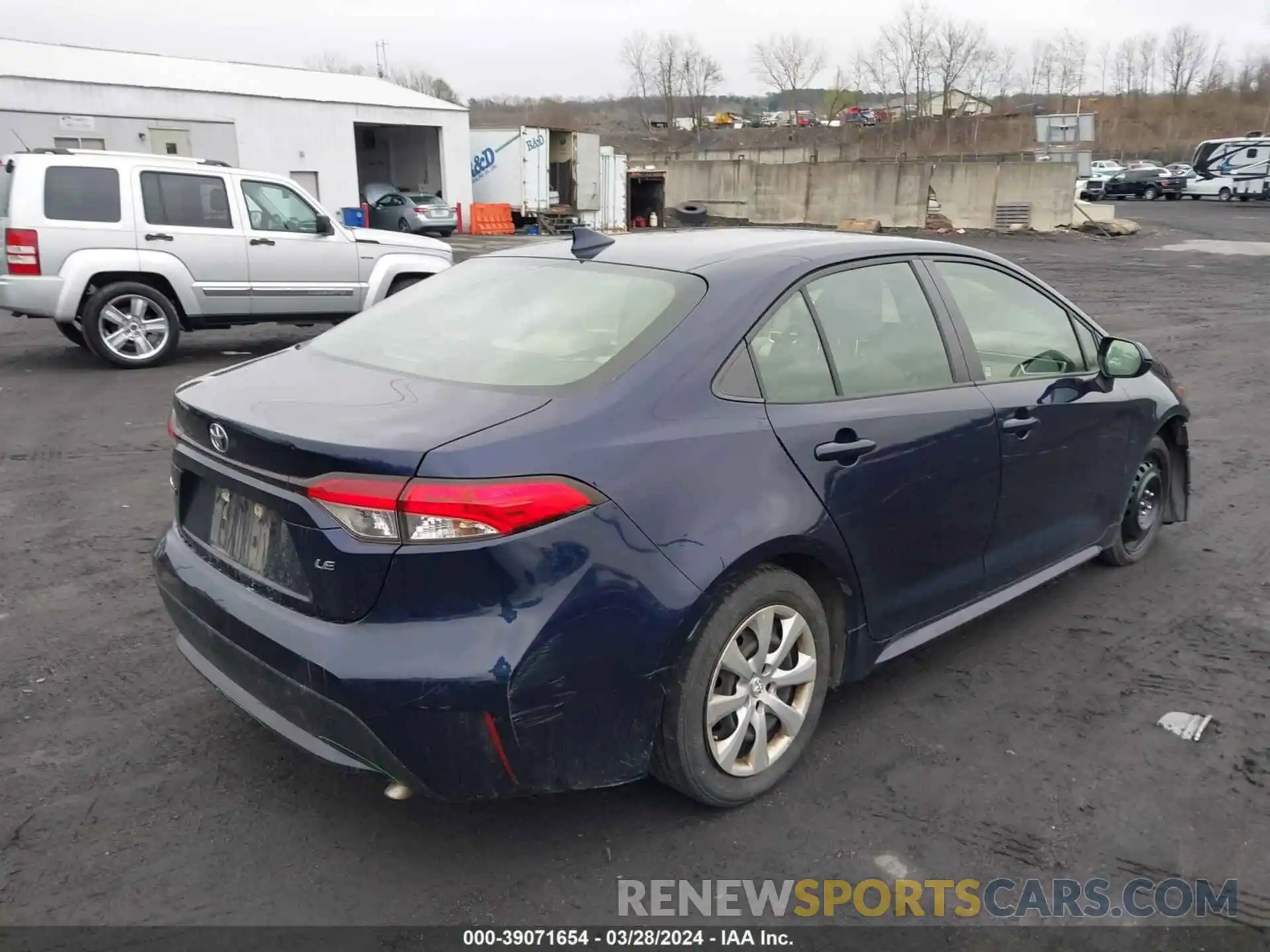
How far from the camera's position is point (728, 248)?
134 inches

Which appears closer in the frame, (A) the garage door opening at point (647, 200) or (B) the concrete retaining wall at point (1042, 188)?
(B) the concrete retaining wall at point (1042, 188)

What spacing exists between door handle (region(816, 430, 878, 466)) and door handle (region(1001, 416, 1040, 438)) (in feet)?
2.59

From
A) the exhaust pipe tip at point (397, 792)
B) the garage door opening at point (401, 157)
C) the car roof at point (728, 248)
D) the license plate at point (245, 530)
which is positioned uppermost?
the garage door opening at point (401, 157)

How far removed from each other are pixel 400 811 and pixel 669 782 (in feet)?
2.70

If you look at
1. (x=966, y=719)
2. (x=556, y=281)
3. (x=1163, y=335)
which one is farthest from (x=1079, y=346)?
(x=1163, y=335)

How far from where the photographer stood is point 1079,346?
14.0ft

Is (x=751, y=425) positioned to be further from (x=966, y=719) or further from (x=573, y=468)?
(x=966, y=719)

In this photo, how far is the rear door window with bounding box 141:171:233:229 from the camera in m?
9.48

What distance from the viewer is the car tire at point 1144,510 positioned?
478cm

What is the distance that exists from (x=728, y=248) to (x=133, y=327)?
8.07 metres

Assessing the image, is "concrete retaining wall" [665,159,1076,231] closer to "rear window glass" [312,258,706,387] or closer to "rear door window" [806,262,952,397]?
"rear door window" [806,262,952,397]

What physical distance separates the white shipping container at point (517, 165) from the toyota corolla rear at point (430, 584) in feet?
101

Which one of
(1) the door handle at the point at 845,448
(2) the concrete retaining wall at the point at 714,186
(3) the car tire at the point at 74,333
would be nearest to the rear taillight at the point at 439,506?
(1) the door handle at the point at 845,448

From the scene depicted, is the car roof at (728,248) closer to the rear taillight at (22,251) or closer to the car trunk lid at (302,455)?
the car trunk lid at (302,455)
